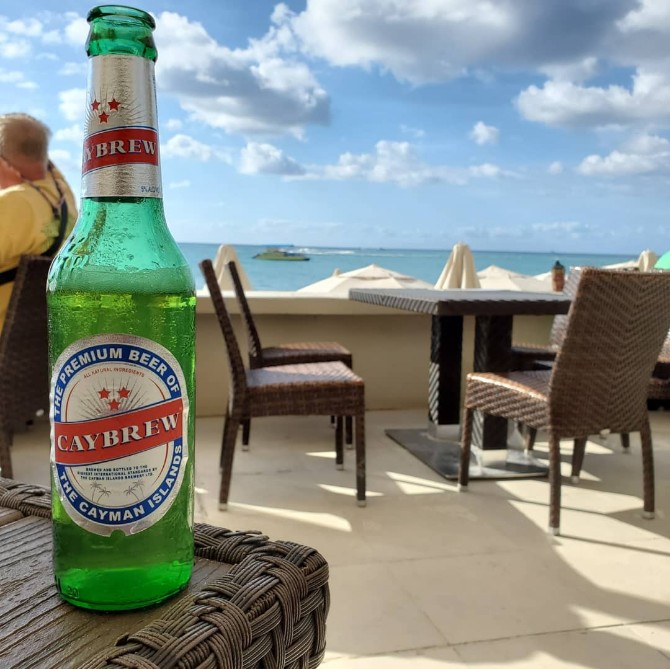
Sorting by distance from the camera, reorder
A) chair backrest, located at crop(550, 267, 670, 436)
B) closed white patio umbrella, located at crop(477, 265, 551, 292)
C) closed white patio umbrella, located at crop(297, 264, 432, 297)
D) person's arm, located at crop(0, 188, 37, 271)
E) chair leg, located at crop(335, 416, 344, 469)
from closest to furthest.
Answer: chair backrest, located at crop(550, 267, 670, 436) → person's arm, located at crop(0, 188, 37, 271) → chair leg, located at crop(335, 416, 344, 469) → closed white patio umbrella, located at crop(297, 264, 432, 297) → closed white patio umbrella, located at crop(477, 265, 551, 292)

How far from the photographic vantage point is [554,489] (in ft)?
7.80

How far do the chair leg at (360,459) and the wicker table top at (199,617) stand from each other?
1.99 meters

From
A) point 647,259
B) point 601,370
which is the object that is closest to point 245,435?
point 601,370

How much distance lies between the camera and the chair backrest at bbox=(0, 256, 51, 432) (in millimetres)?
2715

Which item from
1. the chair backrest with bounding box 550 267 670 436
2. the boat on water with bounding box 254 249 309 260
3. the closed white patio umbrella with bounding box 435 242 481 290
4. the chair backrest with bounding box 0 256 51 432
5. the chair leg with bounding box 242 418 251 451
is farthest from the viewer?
the boat on water with bounding box 254 249 309 260

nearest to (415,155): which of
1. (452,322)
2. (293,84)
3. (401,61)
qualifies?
(293,84)

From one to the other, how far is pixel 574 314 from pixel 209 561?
196 cm

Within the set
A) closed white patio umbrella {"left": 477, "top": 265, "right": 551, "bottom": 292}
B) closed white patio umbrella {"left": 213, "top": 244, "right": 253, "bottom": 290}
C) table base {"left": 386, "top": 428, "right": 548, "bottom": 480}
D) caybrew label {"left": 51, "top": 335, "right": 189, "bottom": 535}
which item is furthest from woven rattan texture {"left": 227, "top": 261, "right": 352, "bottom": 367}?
closed white patio umbrella {"left": 477, "top": 265, "right": 551, "bottom": 292}

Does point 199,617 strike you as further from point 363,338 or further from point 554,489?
point 363,338

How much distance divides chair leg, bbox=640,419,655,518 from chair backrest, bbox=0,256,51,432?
244cm

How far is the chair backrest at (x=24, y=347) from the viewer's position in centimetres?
271

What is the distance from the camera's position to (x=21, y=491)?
2.42ft

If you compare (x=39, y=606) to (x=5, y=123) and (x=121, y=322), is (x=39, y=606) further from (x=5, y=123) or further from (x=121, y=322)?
(x=5, y=123)

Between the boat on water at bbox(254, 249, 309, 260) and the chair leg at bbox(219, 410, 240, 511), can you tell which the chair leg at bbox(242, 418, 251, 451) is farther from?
the boat on water at bbox(254, 249, 309, 260)
